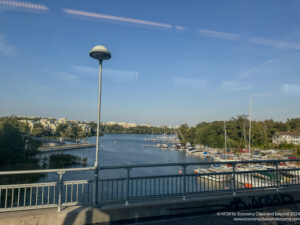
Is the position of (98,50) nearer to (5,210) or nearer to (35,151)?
(5,210)

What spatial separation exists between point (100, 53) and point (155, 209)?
451 cm

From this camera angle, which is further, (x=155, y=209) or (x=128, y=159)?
(x=128, y=159)

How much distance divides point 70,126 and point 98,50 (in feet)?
410

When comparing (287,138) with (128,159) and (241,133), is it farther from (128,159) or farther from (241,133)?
(128,159)

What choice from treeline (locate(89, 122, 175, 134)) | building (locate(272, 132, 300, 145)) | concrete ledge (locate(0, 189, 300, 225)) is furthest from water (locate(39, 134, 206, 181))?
treeline (locate(89, 122, 175, 134))

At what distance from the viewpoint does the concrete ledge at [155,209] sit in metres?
4.65

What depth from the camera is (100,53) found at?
224 inches

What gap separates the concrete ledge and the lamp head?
4045 millimetres

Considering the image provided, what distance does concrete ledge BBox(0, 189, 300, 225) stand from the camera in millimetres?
4652

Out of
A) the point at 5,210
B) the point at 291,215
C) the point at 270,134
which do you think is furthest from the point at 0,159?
the point at 270,134

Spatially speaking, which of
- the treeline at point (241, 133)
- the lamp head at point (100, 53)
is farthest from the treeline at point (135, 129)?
the lamp head at point (100, 53)

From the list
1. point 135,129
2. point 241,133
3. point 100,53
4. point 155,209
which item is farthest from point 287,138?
point 135,129

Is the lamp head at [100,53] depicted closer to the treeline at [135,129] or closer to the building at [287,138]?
the building at [287,138]

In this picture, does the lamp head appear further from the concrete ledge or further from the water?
the water
